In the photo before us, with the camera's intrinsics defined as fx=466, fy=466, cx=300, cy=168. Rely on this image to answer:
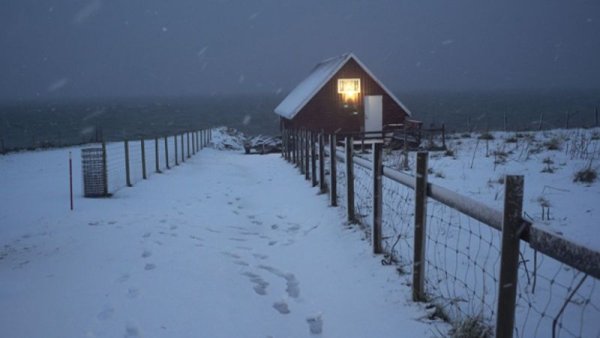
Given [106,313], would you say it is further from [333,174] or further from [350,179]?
[333,174]

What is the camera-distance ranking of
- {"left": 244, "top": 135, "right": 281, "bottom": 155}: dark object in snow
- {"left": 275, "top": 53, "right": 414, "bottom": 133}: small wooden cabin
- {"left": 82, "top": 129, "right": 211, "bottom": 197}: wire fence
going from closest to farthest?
{"left": 82, "top": 129, "right": 211, "bottom": 197}: wire fence
{"left": 275, "top": 53, "right": 414, "bottom": 133}: small wooden cabin
{"left": 244, "top": 135, "right": 281, "bottom": 155}: dark object in snow

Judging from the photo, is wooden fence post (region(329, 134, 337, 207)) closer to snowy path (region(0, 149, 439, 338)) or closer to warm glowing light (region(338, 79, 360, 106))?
snowy path (region(0, 149, 439, 338))

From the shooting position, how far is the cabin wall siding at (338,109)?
2680cm

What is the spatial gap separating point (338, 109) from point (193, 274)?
22.4m

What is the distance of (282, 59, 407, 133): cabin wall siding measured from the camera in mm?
26797

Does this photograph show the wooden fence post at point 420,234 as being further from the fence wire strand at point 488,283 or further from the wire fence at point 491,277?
the fence wire strand at point 488,283

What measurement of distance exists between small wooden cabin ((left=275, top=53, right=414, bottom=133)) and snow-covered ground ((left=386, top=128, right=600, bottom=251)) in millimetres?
11240

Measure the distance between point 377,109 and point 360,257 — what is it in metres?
22.6

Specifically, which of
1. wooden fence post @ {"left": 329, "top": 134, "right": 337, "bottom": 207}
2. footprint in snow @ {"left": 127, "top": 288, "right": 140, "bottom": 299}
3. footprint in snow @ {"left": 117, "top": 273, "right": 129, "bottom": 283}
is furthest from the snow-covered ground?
footprint in snow @ {"left": 117, "top": 273, "right": 129, "bottom": 283}

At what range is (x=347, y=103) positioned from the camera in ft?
89.4

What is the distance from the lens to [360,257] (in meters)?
6.10

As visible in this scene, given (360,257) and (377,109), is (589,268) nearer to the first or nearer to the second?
(360,257)

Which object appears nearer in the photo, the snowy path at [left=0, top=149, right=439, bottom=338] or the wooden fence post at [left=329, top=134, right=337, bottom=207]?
the snowy path at [left=0, top=149, right=439, bottom=338]

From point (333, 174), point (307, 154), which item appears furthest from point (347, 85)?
point (333, 174)
